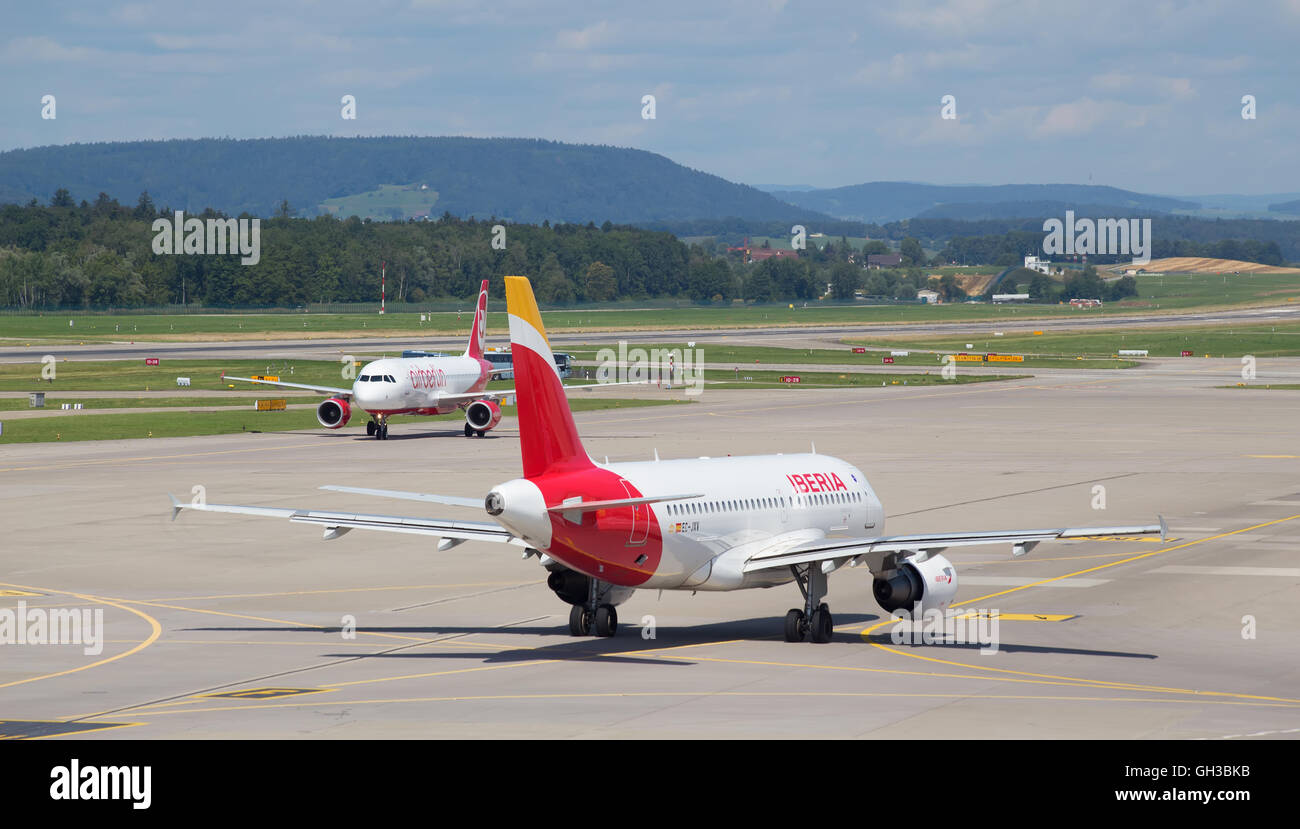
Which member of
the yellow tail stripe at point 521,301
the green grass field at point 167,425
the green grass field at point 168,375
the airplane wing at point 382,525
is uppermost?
the yellow tail stripe at point 521,301

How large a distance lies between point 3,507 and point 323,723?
3669cm

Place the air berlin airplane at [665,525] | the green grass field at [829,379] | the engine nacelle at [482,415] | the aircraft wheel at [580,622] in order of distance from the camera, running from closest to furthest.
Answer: the air berlin airplane at [665,525], the aircraft wheel at [580,622], the engine nacelle at [482,415], the green grass field at [829,379]

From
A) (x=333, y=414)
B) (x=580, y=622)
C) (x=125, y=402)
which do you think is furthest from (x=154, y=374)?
(x=580, y=622)

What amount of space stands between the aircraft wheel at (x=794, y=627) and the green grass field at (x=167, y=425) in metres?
58.6

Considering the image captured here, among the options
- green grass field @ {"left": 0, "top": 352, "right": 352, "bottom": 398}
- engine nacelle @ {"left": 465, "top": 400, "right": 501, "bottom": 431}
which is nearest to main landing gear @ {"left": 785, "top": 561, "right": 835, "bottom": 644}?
engine nacelle @ {"left": 465, "top": 400, "right": 501, "bottom": 431}

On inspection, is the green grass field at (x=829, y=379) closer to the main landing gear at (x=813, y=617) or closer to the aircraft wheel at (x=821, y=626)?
the main landing gear at (x=813, y=617)

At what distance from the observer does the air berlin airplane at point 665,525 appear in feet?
102

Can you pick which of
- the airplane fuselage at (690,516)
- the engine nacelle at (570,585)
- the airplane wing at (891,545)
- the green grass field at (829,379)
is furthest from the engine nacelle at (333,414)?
the airplane wing at (891,545)

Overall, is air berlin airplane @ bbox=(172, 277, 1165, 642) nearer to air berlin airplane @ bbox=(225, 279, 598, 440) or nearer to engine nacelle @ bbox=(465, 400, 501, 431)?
air berlin airplane @ bbox=(225, 279, 598, 440)

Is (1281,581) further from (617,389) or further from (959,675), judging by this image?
(617,389)

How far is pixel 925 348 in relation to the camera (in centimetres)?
→ 19238
